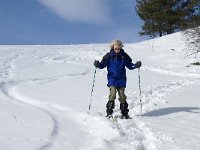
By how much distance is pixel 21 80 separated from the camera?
42.8 ft

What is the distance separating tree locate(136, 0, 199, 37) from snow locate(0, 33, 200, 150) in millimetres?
17034

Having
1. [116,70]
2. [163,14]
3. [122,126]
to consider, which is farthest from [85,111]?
[163,14]

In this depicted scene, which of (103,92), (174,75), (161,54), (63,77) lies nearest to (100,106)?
(103,92)

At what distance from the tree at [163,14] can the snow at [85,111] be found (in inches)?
671

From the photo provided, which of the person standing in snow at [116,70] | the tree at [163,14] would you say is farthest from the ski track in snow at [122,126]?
the tree at [163,14]

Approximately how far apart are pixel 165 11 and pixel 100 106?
85.9 feet

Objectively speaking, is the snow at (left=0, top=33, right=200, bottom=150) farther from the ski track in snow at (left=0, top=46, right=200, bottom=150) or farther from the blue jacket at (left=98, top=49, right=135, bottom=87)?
the blue jacket at (left=98, top=49, right=135, bottom=87)

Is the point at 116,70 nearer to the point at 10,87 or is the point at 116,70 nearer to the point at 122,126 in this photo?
the point at 122,126

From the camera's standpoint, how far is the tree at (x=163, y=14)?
112ft

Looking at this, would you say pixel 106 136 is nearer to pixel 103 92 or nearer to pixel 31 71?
pixel 103 92

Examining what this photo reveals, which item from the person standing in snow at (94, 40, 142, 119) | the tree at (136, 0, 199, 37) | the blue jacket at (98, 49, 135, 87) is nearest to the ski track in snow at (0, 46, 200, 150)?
the person standing in snow at (94, 40, 142, 119)

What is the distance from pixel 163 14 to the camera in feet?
113

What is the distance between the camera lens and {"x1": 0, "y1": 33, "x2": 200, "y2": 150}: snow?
6230mm

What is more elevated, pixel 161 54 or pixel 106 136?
pixel 161 54
